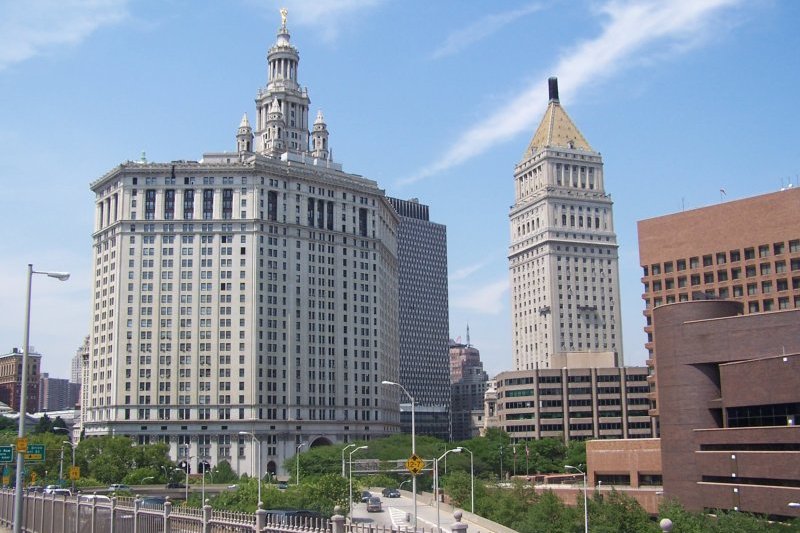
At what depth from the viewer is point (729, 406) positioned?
8200 cm

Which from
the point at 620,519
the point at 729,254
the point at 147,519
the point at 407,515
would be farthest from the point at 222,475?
the point at 147,519

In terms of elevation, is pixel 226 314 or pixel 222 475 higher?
pixel 226 314

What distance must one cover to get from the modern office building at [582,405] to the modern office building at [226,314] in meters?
37.2

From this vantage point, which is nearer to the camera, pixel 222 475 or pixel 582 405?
pixel 222 475

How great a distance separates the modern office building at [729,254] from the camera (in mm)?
113125

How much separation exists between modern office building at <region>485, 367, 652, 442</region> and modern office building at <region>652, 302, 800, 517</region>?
4184 inches

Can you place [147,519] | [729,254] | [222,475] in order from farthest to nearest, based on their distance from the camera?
[222,475] → [729,254] → [147,519]

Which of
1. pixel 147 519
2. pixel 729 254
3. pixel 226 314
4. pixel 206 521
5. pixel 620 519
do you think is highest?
pixel 729 254

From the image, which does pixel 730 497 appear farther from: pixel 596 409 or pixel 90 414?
pixel 90 414

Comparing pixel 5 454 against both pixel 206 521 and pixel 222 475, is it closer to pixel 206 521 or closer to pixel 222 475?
pixel 206 521

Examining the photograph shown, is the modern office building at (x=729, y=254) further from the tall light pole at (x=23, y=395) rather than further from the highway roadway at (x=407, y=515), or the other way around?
the tall light pole at (x=23, y=395)

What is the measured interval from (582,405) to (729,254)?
83721 millimetres

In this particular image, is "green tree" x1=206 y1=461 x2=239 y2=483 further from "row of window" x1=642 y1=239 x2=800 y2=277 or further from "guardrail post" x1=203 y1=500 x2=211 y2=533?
"guardrail post" x1=203 y1=500 x2=211 y2=533

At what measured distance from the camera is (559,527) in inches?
3182
